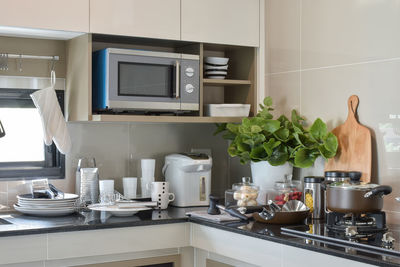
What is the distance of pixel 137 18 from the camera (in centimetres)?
310

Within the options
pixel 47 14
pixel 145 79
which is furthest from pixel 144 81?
pixel 47 14

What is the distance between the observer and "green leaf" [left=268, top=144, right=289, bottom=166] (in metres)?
3.16

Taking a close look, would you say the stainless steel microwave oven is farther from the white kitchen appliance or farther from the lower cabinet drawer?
the lower cabinet drawer

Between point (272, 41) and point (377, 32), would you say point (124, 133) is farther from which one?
point (377, 32)

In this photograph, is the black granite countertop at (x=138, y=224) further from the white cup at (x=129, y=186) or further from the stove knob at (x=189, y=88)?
the stove knob at (x=189, y=88)

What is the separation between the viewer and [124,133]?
3.50 m

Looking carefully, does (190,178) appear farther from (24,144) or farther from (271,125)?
(24,144)

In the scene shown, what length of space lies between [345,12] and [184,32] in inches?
33.0

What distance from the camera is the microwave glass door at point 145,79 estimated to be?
3.09 meters

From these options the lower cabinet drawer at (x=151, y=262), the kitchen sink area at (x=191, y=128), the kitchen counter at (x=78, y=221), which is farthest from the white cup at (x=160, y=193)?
the lower cabinet drawer at (x=151, y=262)

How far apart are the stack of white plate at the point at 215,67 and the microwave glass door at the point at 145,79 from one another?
0.28 m

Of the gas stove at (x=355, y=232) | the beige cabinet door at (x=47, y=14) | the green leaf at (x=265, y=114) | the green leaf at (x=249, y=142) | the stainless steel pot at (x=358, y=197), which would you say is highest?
the beige cabinet door at (x=47, y=14)

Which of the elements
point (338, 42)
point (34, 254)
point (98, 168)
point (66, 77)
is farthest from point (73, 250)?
point (338, 42)

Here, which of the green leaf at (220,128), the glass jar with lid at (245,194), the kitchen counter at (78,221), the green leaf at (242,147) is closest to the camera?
the kitchen counter at (78,221)
